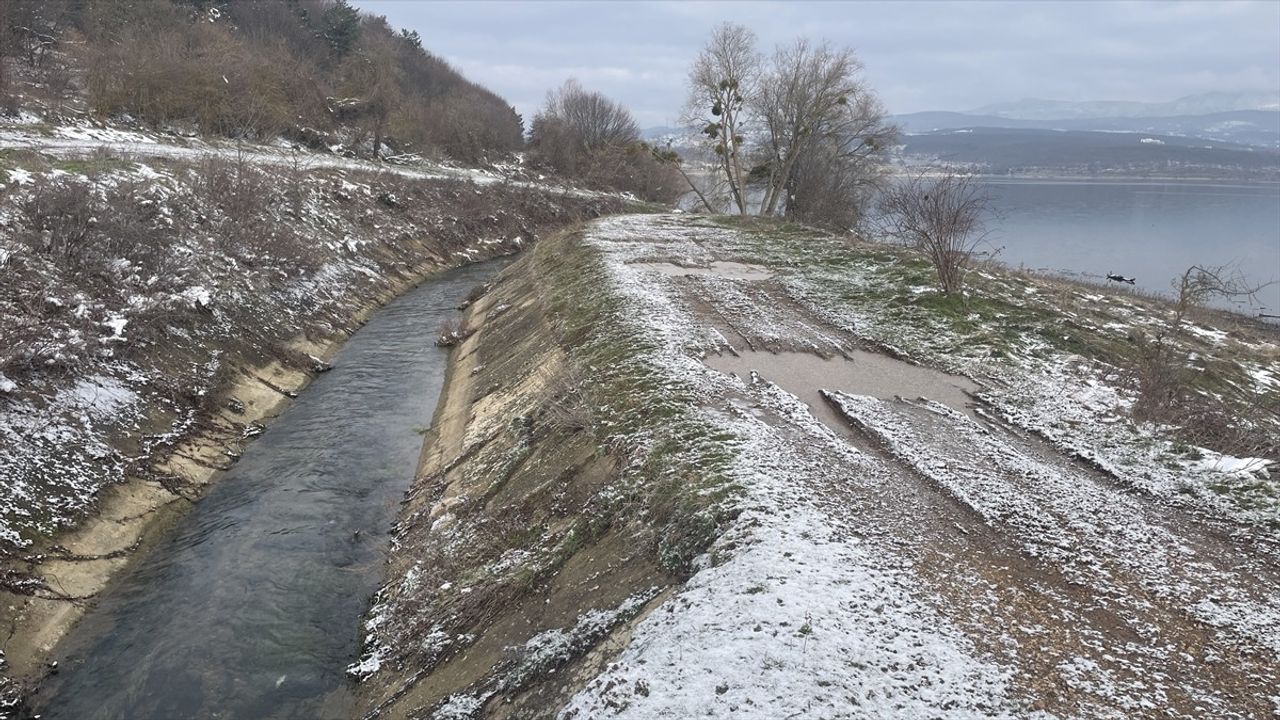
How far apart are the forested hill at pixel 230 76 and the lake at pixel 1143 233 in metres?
40.2

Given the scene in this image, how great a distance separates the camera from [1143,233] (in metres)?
64.9

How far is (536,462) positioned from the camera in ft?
37.2

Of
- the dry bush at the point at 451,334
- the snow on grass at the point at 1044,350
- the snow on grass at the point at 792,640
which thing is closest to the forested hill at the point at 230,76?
the dry bush at the point at 451,334

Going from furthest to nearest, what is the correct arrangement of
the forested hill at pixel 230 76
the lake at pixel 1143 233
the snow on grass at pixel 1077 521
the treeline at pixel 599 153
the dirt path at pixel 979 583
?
1. the treeline at pixel 599 153
2. the lake at pixel 1143 233
3. the forested hill at pixel 230 76
4. the snow on grass at pixel 1077 521
5. the dirt path at pixel 979 583

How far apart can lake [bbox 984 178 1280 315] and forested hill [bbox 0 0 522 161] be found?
40183 mm

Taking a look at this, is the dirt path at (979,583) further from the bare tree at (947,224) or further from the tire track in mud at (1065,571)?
the bare tree at (947,224)

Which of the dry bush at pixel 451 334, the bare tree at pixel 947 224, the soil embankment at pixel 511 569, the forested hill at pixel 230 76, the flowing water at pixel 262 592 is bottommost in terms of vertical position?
the flowing water at pixel 262 592

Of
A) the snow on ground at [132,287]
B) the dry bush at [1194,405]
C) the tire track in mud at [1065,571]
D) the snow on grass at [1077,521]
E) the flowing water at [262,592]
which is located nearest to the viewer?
the tire track in mud at [1065,571]

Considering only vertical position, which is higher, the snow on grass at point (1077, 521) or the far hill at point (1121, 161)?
the far hill at point (1121, 161)

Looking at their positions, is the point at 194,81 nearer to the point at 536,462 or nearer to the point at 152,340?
the point at 152,340

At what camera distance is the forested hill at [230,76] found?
32.8 m

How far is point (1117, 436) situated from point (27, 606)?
51.8 feet

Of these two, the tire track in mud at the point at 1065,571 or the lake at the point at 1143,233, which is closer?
the tire track in mud at the point at 1065,571

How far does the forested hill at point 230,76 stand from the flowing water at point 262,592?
24.8 meters
